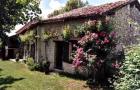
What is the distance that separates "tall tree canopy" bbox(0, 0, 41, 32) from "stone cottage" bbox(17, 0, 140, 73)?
3.53 meters

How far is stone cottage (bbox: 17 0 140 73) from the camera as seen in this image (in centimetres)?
1870

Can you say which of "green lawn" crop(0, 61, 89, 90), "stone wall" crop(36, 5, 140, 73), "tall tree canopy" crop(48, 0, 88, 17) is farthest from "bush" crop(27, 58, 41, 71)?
"tall tree canopy" crop(48, 0, 88, 17)

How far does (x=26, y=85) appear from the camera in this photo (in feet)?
58.6

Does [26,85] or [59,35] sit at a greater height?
[59,35]

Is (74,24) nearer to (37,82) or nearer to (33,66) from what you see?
(37,82)

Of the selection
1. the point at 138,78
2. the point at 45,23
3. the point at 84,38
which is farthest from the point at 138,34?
the point at 138,78

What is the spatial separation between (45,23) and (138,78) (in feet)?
46.7

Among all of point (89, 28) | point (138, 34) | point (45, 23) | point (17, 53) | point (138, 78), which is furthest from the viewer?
point (17, 53)

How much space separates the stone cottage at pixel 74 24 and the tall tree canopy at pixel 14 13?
3531 millimetres

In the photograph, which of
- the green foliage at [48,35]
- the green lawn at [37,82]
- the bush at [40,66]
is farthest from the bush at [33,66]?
the green foliage at [48,35]

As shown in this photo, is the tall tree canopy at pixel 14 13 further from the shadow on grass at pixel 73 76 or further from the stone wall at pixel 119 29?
the shadow on grass at pixel 73 76

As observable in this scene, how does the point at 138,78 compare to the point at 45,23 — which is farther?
the point at 45,23

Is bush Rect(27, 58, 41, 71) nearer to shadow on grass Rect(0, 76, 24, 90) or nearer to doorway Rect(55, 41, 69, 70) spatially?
doorway Rect(55, 41, 69, 70)

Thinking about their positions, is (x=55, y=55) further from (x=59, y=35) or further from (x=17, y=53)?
(x=17, y=53)
